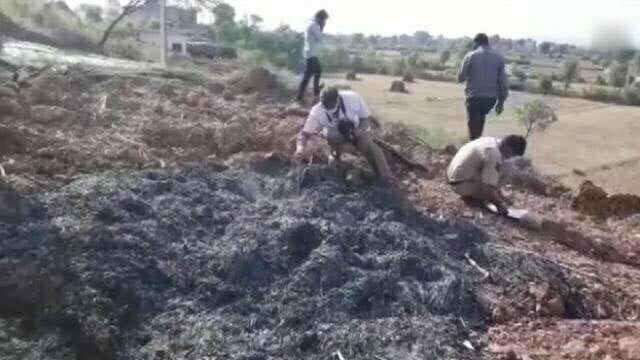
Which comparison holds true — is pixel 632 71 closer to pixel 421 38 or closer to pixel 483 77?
pixel 483 77

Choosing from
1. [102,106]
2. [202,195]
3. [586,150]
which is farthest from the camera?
[586,150]

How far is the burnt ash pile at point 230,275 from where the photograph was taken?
4.94 meters

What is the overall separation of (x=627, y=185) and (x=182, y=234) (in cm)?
1432

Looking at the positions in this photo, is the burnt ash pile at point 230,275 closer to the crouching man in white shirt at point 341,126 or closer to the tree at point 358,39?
the crouching man in white shirt at point 341,126

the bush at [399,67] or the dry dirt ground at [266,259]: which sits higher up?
the dry dirt ground at [266,259]

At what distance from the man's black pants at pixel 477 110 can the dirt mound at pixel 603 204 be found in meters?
1.31

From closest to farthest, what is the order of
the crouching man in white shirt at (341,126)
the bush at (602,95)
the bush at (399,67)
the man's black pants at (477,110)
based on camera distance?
the crouching man in white shirt at (341,126)
the man's black pants at (477,110)
the bush at (602,95)
the bush at (399,67)

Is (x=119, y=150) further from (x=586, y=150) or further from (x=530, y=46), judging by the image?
(x=530, y=46)

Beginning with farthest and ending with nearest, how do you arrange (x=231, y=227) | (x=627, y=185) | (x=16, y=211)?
(x=627, y=185), (x=231, y=227), (x=16, y=211)

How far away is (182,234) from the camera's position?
619cm

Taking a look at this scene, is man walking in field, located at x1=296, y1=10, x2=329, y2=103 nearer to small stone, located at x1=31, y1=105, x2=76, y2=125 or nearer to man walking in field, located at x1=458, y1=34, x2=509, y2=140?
man walking in field, located at x1=458, y1=34, x2=509, y2=140

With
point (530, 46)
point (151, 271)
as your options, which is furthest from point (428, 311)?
point (530, 46)

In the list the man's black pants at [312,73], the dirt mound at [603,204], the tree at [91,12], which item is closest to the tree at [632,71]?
the tree at [91,12]

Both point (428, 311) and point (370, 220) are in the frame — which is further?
point (370, 220)
